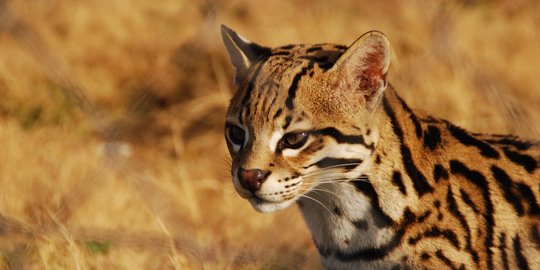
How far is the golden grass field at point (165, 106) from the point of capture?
2518 millimetres

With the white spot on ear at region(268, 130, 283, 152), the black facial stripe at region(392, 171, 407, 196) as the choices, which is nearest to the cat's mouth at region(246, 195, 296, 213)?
the white spot on ear at region(268, 130, 283, 152)

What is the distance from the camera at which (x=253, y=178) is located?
1.82 metres

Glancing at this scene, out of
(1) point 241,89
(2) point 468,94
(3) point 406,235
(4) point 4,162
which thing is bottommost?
(4) point 4,162

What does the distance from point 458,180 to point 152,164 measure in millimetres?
1620

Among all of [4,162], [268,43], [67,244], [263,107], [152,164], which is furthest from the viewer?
[268,43]

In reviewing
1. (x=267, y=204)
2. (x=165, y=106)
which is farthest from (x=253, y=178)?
(x=165, y=106)

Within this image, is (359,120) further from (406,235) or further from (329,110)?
(406,235)

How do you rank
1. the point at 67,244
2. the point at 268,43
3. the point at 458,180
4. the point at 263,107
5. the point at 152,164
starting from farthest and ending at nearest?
the point at 268,43
the point at 152,164
the point at 67,244
the point at 458,180
the point at 263,107

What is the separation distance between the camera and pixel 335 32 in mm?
3834

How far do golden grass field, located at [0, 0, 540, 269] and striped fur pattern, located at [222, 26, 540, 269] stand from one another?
0.45 metres

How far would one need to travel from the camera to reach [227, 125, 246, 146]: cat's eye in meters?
1.92

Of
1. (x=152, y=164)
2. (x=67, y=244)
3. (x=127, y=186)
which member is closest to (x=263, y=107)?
(x=67, y=244)

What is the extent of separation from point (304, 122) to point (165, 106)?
1.91 metres

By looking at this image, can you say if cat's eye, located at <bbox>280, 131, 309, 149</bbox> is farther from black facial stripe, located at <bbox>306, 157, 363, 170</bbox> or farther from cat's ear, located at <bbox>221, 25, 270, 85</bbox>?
cat's ear, located at <bbox>221, 25, 270, 85</bbox>
